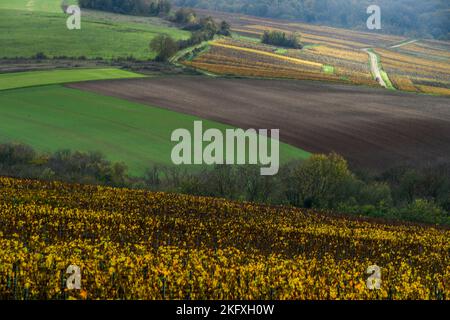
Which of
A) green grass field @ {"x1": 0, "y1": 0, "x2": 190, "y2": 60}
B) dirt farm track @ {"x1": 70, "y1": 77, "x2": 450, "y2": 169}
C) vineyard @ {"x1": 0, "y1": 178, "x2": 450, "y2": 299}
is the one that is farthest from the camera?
green grass field @ {"x1": 0, "y1": 0, "x2": 190, "y2": 60}

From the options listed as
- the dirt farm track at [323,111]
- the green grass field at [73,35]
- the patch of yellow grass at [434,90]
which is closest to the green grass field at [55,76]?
the dirt farm track at [323,111]

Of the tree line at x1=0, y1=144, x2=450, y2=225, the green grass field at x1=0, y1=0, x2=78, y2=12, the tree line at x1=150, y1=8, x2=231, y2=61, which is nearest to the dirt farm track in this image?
the tree line at x1=0, y1=144, x2=450, y2=225

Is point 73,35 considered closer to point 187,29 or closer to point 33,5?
point 187,29

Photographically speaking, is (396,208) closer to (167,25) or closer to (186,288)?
(186,288)

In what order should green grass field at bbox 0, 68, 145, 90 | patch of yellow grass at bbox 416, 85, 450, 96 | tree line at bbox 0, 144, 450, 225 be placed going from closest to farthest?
tree line at bbox 0, 144, 450, 225 → green grass field at bbox 0, 68, 145, 90 → patch of yellow grass at bbox 416, 85, 450, 96

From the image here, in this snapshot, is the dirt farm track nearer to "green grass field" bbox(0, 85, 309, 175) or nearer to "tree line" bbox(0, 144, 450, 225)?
"green grass field" bbox(0, 85, 309, 175)

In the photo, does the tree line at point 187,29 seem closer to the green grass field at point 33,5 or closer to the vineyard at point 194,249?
the green grass field at point 33,5
